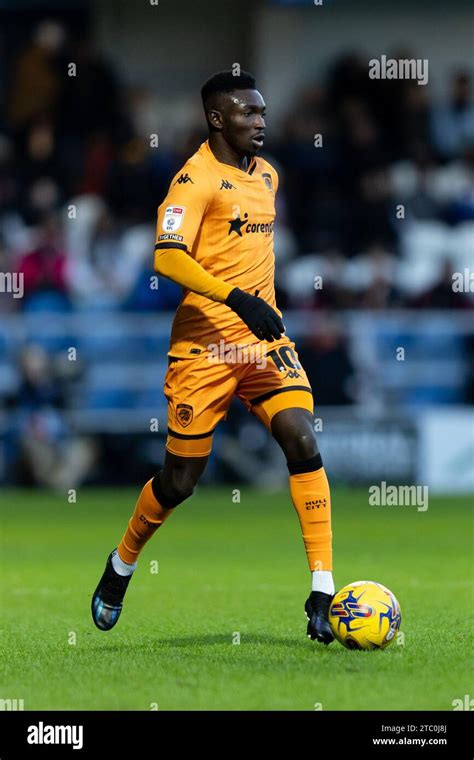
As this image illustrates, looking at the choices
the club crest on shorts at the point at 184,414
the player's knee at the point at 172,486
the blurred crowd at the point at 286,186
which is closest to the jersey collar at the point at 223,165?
the club crest on shorts at the point at 184,414

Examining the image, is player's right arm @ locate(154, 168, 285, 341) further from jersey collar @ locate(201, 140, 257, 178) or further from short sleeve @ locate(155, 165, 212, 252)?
jersey collar @ locate(201, 140, 257, 178)

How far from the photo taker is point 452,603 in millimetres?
9422

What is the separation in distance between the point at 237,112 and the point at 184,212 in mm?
632

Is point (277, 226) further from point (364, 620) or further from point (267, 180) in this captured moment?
point (364, 620)

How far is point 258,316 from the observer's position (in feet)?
24.3

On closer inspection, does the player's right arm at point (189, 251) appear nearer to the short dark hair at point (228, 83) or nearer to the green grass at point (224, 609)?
the short dark hair at point (228, 83)

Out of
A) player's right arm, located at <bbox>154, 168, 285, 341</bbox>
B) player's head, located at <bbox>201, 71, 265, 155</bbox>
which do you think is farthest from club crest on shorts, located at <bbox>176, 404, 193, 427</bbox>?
player's head, located at <bbox>201, 71, 265, 155</bbox>

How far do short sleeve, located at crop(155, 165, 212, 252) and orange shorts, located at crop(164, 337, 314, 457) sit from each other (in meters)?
0.64

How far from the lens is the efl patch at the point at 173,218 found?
7.78 m

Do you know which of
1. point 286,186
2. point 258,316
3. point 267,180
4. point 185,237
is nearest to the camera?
point 258,316

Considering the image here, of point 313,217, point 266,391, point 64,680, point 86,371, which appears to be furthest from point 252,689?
point 313,217

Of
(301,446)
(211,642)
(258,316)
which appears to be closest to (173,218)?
(258,316)

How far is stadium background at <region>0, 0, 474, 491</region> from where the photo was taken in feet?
57.5

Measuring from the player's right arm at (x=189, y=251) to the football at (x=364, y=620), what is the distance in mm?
1322
